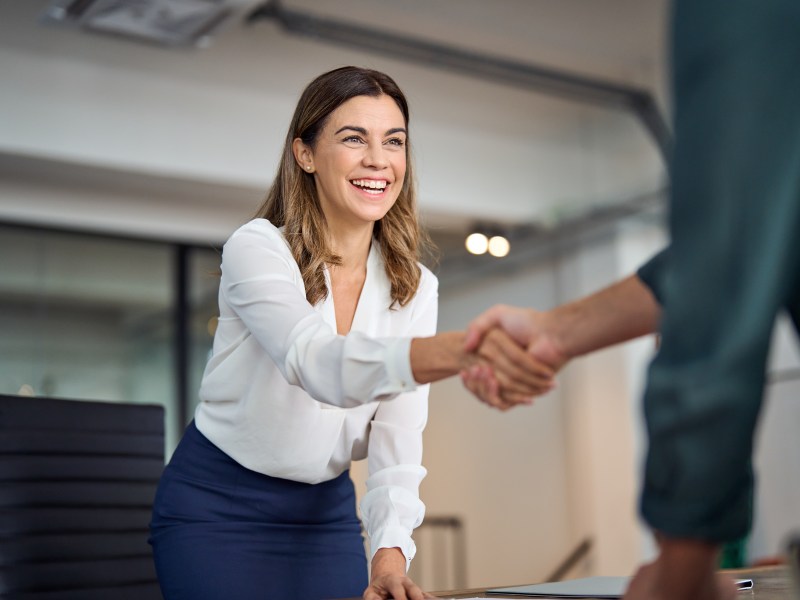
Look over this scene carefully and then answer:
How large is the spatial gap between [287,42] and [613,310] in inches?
171

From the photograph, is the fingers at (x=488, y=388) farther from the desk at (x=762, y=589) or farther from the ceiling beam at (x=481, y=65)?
the ceiling beam at (x=481, y=65)

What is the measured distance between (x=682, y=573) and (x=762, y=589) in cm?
63

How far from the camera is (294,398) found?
1.65m

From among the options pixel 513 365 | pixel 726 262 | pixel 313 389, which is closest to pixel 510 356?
pixel 513 365

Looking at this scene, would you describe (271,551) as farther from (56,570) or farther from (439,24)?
(439,24)

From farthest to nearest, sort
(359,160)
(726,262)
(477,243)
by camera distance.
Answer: (477,243) → (359,160) → (726,262)

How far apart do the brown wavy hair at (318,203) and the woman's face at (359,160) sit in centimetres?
2

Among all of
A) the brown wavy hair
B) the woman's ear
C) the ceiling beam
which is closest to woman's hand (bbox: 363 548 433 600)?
the brown wavy hair

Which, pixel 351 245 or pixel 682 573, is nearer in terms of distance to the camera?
pixel 682 573

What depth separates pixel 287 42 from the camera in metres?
5.05

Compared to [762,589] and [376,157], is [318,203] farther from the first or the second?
[762,589]

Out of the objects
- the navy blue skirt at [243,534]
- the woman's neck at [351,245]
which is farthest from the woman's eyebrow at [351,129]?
the navy blue skirt at [243,534]

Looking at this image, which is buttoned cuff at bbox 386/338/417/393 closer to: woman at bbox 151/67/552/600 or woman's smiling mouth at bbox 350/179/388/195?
woman at bbox 151/67/552/600

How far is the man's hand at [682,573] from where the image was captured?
73 cm
